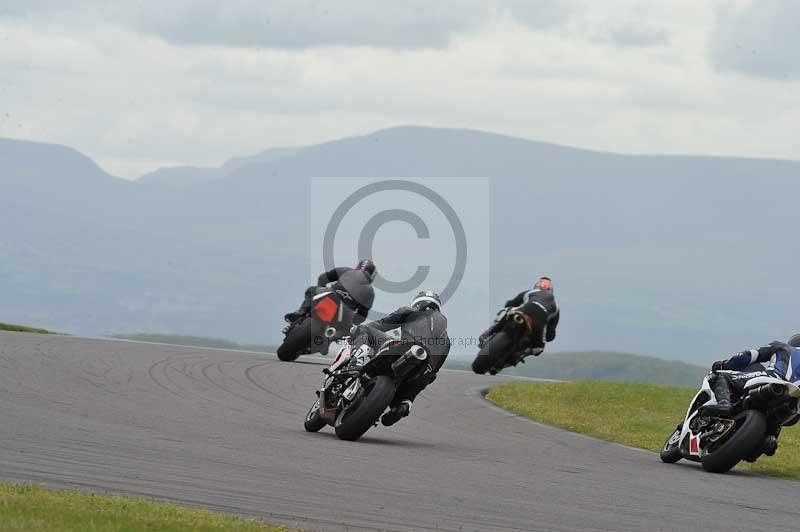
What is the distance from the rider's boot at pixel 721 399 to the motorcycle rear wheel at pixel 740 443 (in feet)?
0.46

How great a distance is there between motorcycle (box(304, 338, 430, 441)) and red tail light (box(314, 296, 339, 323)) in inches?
358

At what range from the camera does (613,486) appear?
1216 centimetres

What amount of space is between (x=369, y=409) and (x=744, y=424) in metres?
3.79

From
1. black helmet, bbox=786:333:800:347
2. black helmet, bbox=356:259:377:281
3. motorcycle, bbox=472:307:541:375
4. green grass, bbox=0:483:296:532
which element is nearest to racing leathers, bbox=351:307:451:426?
black helmet, bbox=786:333:800:347

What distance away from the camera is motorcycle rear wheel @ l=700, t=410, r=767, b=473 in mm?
13297

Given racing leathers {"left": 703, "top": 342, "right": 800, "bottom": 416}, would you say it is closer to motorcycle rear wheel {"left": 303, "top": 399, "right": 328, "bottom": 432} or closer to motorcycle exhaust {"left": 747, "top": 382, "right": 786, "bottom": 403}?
motorcycle exhaust {"left": 747, "top": 382, "right": 786, "bottom": 403}

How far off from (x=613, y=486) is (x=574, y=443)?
4582 millimetres

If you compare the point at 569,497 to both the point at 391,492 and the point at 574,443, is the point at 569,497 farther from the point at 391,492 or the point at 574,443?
the point at 574,443

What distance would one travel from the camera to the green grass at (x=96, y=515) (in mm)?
7781

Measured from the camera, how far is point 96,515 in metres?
8.12

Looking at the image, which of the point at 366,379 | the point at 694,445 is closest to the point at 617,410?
the point at 694,445

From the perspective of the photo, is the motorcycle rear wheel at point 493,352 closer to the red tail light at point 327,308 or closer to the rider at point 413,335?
the red tail light at point 327,308

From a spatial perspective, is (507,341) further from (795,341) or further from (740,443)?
(740,443)

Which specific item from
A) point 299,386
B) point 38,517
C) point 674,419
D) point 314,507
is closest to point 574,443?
point 674,419
